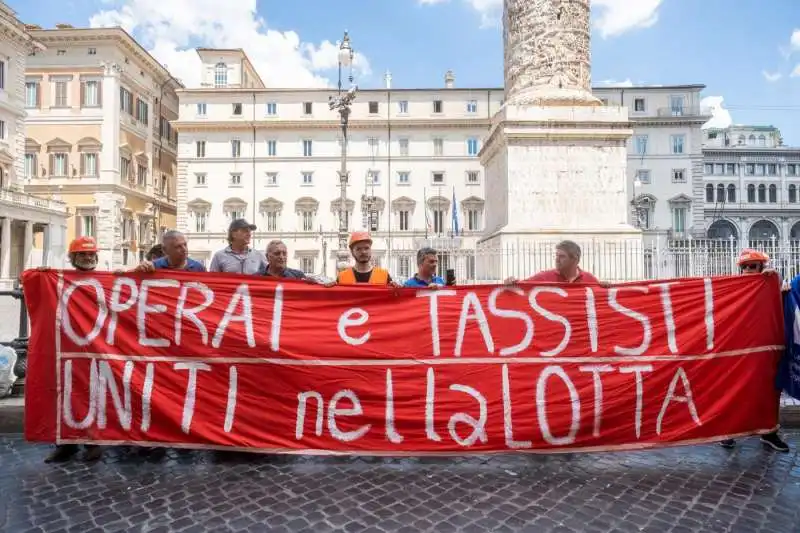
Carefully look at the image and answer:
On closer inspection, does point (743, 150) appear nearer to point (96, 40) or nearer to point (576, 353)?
point (96, 40)

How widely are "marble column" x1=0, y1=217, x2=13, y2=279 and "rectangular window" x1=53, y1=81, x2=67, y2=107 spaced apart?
53.7 feet

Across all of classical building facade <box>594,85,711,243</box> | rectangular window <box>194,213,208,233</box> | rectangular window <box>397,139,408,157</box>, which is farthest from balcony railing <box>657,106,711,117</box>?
rectangular window <box>194,213,208,233</box>

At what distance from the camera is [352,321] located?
14.5 feet

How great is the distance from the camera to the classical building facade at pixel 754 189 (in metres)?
68.1

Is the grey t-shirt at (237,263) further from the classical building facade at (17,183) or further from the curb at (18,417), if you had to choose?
the classical building facade at (17,183)

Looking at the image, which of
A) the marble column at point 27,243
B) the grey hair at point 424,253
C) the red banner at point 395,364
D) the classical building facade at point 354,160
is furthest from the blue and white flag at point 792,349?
the classical building facade at point 354,160

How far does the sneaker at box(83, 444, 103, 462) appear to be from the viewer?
4.24 meters

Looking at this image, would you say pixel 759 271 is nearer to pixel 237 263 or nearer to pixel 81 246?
pixel 237 263

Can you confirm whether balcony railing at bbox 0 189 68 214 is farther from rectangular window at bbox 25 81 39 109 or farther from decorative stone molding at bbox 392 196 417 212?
decorative stone molding at bbox 392 196 417 212

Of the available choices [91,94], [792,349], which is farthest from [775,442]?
[91,94]

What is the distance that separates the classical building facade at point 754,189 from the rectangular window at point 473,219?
39.7 m

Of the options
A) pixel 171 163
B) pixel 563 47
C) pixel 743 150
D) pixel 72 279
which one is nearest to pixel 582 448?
pixel 72 279

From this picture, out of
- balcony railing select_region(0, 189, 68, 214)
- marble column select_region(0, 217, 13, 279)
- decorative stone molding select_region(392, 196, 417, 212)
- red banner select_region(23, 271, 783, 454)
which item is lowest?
red banner select_region(23, 271, 783, 454)

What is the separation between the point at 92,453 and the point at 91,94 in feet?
149
